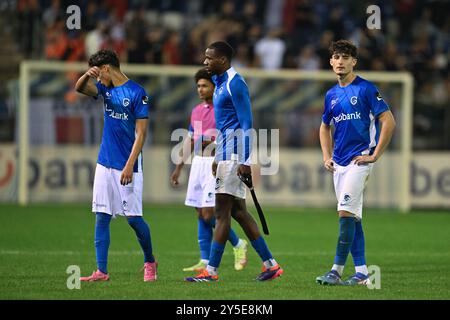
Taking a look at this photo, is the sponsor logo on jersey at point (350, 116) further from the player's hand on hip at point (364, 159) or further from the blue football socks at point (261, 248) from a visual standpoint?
the blue football socks at point (261, 248)

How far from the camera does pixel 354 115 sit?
10.2m

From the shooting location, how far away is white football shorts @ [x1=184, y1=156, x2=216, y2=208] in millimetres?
12320

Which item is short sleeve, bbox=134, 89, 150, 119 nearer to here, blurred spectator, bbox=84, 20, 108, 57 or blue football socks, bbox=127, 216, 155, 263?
blue football socks, bbox=127, 216, 155, 263

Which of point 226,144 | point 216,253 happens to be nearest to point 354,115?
point 226,144

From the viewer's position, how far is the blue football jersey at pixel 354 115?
10.2 meters

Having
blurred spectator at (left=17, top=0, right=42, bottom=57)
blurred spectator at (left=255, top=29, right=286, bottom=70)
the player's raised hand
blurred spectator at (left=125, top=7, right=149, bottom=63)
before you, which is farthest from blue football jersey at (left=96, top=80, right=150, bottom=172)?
blurred spectator at (left=255, top=29, right=286, bottom=70)

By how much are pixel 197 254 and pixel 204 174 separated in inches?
65.9

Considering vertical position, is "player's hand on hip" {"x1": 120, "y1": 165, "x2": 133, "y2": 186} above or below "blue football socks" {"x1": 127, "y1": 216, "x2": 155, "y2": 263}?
above

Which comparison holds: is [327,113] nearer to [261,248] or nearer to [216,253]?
[261,248]

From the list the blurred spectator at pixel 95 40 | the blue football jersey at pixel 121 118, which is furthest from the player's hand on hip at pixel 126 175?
the blurred spectator at pixel 95 40

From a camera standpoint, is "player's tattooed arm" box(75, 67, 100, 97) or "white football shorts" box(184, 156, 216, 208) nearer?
"player's tattooed arm" box(75, 67, 100, 97)

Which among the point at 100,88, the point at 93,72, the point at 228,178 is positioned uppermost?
the point at 93,72
